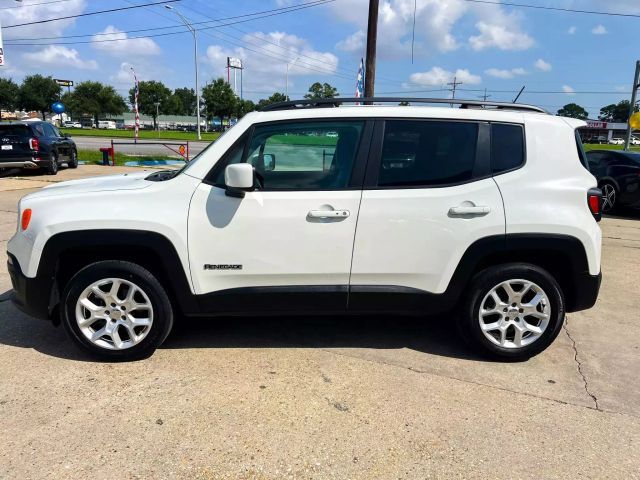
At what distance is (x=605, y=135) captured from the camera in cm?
12588

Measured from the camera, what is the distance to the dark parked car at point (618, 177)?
10.5 meters

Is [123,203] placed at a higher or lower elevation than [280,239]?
higher

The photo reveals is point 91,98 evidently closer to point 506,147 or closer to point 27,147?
point 27,147

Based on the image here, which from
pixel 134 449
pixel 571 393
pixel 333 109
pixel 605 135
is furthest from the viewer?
pixel 605 135

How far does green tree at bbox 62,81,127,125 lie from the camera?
8544 centimetres

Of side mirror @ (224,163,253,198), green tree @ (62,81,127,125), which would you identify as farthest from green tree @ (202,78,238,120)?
side mirror @ (224,163,253,198)

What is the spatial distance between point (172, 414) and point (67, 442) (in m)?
0.56

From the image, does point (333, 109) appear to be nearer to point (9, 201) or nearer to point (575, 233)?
point (575, 233)

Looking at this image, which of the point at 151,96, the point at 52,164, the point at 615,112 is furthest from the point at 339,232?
the point at 615,112

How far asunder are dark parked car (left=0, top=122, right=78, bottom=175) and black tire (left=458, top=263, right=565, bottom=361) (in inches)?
590

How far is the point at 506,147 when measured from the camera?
3604mm

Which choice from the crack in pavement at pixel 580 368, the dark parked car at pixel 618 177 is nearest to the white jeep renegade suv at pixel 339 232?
the crack in pavement at pixel 580 368

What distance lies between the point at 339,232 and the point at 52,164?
48.5 ft

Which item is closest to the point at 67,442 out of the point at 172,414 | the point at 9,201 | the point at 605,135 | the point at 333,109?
the point at 172,414
